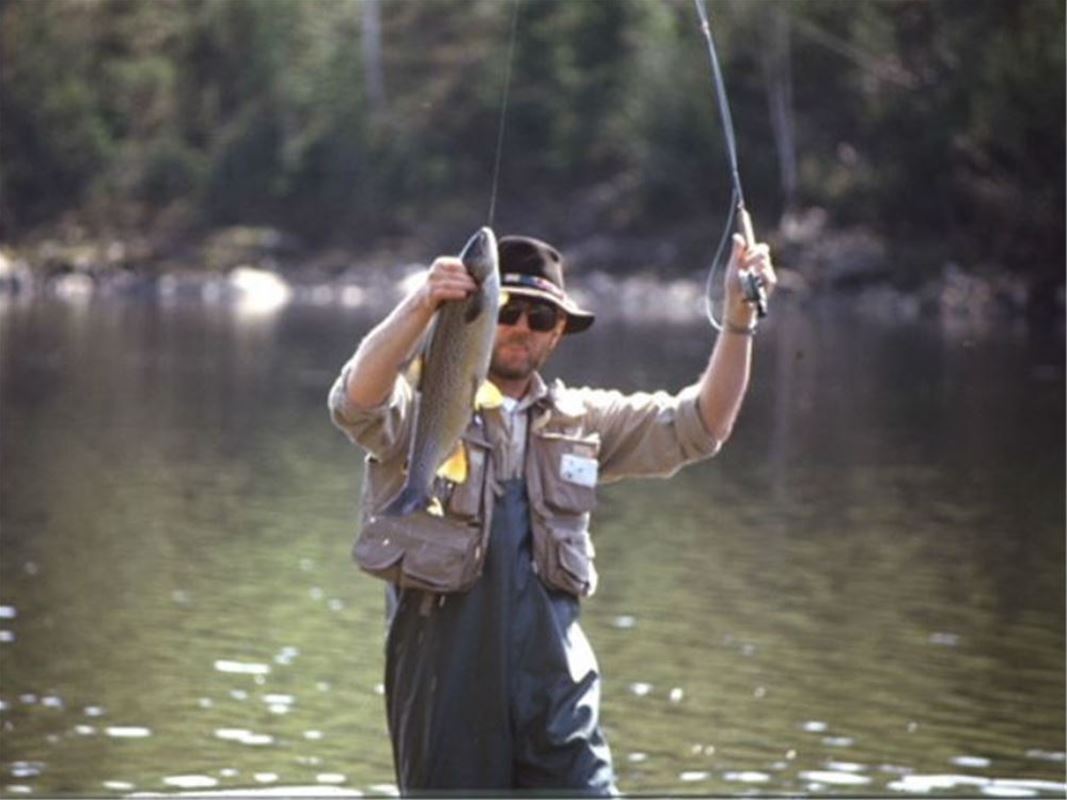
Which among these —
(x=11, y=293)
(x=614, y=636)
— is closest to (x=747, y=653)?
(x=614, y=636)

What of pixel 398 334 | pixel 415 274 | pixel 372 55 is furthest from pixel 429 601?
pixel 372 55

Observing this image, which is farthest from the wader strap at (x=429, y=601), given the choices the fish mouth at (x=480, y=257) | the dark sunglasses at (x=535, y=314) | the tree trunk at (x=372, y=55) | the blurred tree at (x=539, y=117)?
the tree trunk at (x=372, y=55)

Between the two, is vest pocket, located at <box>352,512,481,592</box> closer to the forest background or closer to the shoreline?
the forest background

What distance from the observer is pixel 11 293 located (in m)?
72.1

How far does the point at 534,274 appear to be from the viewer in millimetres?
7188

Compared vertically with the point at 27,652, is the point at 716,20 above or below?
above

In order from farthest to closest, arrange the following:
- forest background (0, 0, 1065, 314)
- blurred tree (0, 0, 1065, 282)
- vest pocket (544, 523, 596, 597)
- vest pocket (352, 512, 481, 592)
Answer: forest background (0, 0, 1065, 314), blurred tree (0, 0, 1065, 282), vest pocket (544, 523, 596, 597), vest pocket (352, 512, 481, 592)

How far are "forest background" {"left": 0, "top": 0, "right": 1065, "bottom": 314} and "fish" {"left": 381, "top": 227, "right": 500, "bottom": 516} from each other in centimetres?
4701

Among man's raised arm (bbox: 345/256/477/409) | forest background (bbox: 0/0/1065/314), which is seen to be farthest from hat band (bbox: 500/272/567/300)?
forest background (bbox: 0/0/1065/314)

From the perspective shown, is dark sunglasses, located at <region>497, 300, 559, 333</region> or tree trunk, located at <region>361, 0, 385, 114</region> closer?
dark sunglasses, located at <region>497, 300, 559, 333</region>

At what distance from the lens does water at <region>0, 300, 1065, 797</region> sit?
488 inches

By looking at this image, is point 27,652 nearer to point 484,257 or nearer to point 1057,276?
point 484,257

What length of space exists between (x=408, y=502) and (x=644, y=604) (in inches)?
412

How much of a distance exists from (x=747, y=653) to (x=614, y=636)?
877 millimetres
